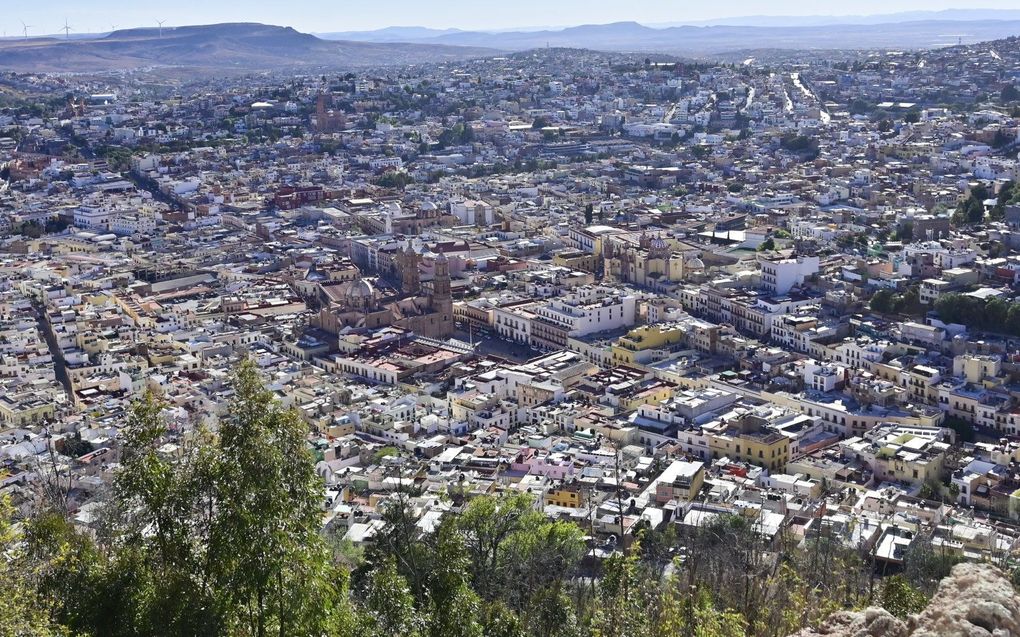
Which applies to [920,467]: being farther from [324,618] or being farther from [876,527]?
[324,618]

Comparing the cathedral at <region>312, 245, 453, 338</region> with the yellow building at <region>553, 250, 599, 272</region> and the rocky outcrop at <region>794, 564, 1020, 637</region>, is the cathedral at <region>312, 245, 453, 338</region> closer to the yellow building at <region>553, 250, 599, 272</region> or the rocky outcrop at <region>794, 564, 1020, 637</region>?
the yellow building at <region>553, 250, 599, 272</region>

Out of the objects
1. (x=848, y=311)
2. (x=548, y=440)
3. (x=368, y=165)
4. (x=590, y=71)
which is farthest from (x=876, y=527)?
(x=590, y=71)

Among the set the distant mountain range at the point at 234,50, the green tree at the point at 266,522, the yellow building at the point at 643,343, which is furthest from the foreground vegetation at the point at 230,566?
the distant mountain range at the point at 234,50

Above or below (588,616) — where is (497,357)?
below

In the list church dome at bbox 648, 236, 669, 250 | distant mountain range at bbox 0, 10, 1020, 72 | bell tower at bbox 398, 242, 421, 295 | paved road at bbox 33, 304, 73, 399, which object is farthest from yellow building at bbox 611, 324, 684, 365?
distant mountain range at bbox 0, 10, 1020, 72

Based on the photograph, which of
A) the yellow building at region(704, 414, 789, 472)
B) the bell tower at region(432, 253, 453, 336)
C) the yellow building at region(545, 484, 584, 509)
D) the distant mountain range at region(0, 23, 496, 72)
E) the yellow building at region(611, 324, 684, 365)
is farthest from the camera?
the distant mountain range at region(0, 23, 496, 72)

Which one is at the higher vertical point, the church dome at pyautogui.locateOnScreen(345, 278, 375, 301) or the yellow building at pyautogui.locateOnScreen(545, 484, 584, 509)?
the church dome at pyautogui.locateOnScreen(345, 278, 375, 301)

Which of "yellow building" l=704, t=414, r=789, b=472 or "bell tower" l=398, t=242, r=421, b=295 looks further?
"bell tower" l=398, t=242, r=421, b=295
